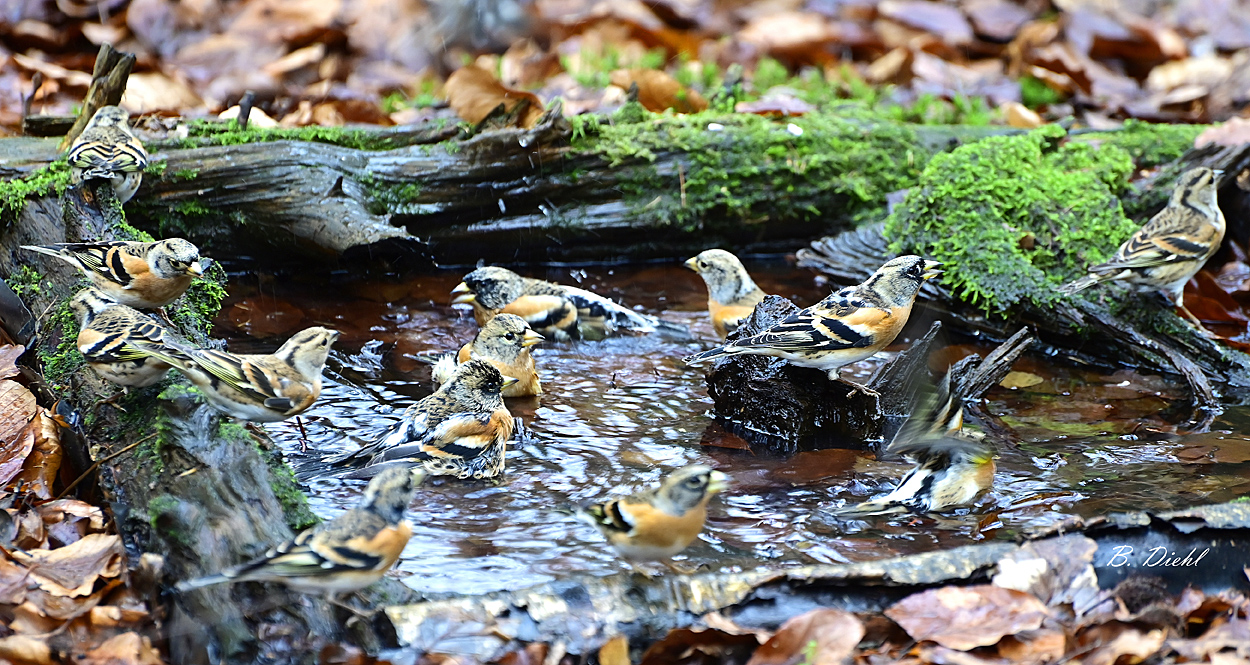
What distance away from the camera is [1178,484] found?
5.38 meters

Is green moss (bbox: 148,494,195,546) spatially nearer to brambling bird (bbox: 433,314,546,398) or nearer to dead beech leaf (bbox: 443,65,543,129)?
brambling bird (bbox: 433,314,546,398)

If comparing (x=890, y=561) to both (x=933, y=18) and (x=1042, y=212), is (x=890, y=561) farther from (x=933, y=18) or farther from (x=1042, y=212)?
(x=933, y=18)

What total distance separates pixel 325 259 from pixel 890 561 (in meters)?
5.93

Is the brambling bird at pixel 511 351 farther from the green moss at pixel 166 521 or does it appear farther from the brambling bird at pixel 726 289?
the green moss at pixel 166 521

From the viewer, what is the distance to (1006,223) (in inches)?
321

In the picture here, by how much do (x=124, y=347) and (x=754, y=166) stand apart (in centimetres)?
649

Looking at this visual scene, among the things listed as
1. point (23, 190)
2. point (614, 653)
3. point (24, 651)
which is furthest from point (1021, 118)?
point (24, 651)

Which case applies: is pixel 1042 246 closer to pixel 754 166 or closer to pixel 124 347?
pixel 754 166

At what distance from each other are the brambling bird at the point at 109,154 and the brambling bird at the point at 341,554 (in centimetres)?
354

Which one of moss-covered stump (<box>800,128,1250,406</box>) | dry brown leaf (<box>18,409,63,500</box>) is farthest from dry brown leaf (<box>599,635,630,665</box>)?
moss-covered stump (<box>800,128,1250,406</box>)

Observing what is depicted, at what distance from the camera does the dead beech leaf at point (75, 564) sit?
13.4ft

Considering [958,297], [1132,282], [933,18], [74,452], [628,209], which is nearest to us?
[74,452]

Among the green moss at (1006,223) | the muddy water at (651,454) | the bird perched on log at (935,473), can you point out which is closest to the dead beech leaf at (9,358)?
the muddy water at (651,454)

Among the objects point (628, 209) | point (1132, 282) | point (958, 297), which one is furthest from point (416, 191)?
point (1132, 282)
